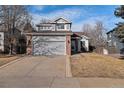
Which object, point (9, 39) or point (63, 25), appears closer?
point (9, 39)

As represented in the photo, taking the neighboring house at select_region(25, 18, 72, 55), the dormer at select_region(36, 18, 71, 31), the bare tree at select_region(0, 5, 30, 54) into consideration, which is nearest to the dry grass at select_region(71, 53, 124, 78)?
the neighboring house at select_region(25, 18, 72, 55)

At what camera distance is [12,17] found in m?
34.2

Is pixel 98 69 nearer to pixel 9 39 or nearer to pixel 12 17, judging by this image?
pixel 12 17

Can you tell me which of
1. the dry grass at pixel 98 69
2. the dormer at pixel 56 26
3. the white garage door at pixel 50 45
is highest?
the dormer at pixel 56 26

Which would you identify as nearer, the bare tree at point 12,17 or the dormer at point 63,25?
the bare tree at point 12,17

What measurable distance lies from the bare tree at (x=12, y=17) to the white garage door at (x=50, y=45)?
382 cm

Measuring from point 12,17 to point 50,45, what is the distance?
650 cm

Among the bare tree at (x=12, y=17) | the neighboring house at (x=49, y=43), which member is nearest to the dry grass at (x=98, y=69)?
the neighboring house at (x=49, y=43)

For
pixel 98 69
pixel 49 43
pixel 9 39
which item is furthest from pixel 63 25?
pixel 98 69

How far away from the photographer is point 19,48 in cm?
4025

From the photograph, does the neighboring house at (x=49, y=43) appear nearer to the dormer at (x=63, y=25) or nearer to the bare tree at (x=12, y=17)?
the bare tree at (x=12, y=17)

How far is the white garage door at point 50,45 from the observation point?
33156 millimetres
